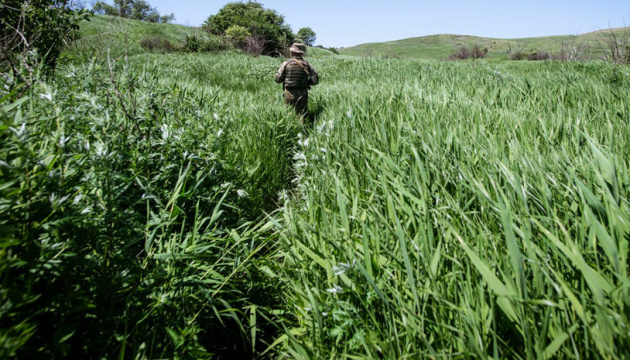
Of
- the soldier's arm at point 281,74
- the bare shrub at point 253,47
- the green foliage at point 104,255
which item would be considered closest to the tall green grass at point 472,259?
the green foliage at point 104,255

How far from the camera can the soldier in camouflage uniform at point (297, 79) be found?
6246 mm

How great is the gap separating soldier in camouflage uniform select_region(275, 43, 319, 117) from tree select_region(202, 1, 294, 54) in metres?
29.1

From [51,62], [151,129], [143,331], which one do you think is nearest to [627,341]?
[143,331]

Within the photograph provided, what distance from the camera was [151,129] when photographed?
2.76m

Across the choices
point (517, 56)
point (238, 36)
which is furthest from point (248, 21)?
point (517, 56)

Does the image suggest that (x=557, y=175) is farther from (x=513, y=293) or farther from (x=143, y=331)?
(x=143, y=331)

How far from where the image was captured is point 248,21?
121ft

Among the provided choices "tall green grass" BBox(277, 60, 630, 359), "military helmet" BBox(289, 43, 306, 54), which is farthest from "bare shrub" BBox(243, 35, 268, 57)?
"tall green grass" BBox(277, 60, 630, 359)

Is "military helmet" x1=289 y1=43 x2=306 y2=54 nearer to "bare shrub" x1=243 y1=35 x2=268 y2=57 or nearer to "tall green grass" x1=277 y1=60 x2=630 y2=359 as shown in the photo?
"tall green grass" x1=277 y1=60 x2=630 y2=359

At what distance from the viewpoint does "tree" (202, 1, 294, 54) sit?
35.5 m

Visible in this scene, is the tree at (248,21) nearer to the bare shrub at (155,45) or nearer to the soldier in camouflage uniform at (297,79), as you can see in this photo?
the bare shrub at (155,45)

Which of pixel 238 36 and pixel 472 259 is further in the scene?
pixel 238 36

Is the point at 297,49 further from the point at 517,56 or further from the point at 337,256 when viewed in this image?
the point at 517,56

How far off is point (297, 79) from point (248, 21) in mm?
35079
